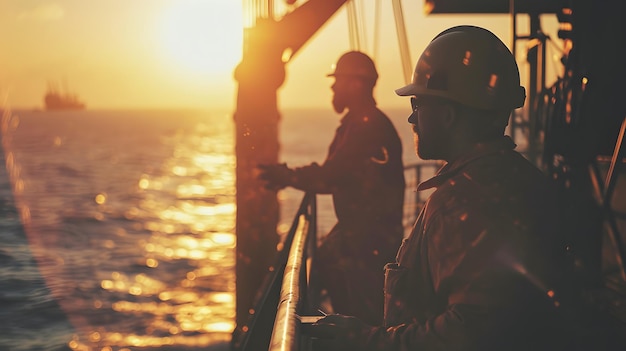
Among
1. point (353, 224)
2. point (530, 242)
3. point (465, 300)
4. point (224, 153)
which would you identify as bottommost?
point (224, 153)

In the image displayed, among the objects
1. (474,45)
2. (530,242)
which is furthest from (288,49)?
(530,242)

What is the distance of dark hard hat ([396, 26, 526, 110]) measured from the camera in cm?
246

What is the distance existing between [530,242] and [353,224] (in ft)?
11.6

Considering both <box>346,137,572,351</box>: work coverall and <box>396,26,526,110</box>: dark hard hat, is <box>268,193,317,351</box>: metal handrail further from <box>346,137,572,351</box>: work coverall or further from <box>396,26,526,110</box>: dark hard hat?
<box>396,26,526,110</box>: dark hard hat

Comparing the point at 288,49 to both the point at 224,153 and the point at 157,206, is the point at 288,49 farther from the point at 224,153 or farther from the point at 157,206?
the point at 224,153

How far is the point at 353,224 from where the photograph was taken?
18.8ft

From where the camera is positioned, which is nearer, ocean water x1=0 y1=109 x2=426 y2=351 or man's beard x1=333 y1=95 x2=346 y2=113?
man's beard x1=333 y1=95 x2=346 y2=113

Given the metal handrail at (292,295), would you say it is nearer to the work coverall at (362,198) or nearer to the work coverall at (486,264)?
the work coverall at (486,264)

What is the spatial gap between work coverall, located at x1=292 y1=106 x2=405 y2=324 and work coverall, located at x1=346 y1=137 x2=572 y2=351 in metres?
3.16

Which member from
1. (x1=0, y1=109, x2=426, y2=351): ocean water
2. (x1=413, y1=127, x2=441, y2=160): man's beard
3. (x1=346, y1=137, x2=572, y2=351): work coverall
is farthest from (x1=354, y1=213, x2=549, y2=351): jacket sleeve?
(x1=0, y1=109, x2=426, y2=351): ocean water

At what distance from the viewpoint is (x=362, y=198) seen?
223 inches

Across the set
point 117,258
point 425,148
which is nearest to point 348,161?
point 425,148

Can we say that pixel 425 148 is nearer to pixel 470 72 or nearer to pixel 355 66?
pixel 470 72

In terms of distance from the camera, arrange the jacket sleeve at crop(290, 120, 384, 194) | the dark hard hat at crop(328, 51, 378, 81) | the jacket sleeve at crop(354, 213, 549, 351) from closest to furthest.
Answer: the jacket sleeve at crop(354, 213, 549, 351) < the jacket sleeve at crop(290, 120, 384, 194) < the dark hard hat at crop(328, 51, 378, 81)
